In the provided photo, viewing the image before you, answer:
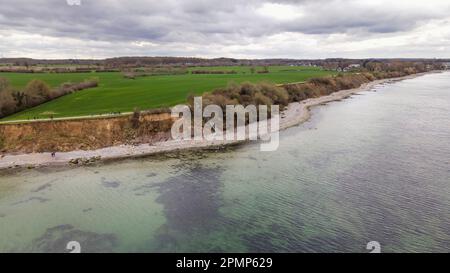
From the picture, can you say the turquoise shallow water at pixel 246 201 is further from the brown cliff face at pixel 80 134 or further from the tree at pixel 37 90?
the tree at pixel 37 90

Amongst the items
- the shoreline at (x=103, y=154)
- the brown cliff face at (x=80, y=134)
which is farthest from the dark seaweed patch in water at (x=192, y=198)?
the brown cliff face at (x=80, y=134)

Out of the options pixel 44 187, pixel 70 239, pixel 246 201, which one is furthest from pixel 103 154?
pixel 246 201

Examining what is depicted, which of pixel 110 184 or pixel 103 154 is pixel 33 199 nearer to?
pixel 110 184

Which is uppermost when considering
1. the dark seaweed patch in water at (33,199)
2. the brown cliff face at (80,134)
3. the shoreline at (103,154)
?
the brown cliff face at (80,134)

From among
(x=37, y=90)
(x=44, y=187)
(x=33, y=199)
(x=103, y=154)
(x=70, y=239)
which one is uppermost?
(x=37, y=90)

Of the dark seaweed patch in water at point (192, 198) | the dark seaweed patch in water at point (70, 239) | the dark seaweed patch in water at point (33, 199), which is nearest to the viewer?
the dark seaweed patch in water at point (70, 239)
